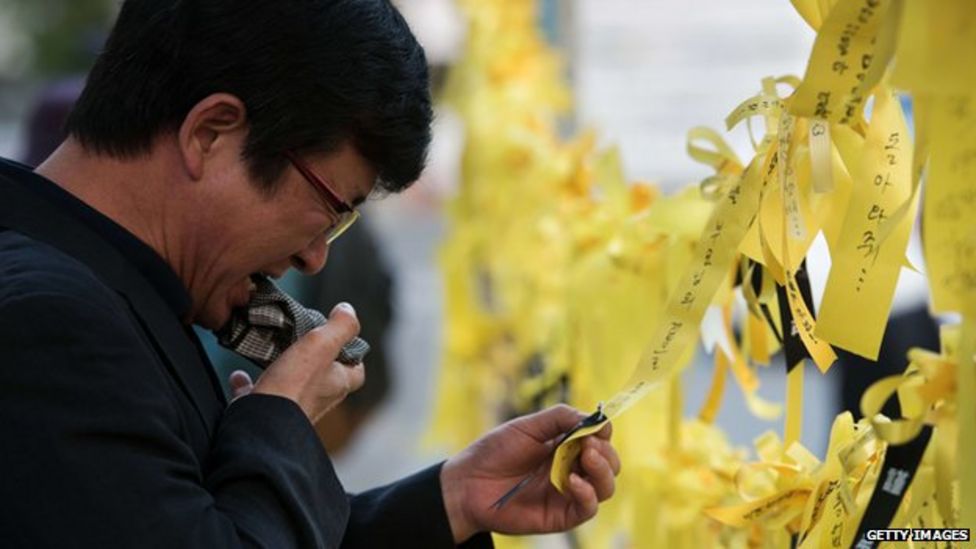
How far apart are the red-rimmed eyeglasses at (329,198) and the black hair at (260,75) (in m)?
0.01

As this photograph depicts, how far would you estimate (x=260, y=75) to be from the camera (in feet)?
4.41

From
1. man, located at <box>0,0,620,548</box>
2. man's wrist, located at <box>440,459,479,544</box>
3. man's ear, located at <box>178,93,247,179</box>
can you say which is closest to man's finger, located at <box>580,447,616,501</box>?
man, located at <box>0,0,620,548</box>

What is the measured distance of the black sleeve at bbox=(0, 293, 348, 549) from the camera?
1170 millimetres

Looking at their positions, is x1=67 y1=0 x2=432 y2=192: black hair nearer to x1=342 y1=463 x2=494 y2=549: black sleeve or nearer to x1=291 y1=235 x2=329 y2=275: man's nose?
x1=291 y1=235 x2=329 y2=275: man's nose

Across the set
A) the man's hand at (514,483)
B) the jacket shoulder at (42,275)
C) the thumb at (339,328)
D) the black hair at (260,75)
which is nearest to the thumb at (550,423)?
the man's hand at (514,483)

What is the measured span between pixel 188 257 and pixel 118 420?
243 millimetres

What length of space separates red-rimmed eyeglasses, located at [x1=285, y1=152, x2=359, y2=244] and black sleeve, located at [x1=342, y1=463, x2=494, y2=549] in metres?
0.32

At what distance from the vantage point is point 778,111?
1493 millimetres

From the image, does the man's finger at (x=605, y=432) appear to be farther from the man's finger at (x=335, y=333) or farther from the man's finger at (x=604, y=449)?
the man's finger at (x=335, y=333)

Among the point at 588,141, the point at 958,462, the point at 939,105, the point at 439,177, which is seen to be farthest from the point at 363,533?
the point at 439,177

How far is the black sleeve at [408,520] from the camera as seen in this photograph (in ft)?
5.33

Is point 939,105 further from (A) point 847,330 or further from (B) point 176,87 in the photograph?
(B) point 176,87

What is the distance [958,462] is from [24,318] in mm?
701

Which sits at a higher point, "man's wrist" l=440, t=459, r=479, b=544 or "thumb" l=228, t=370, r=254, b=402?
"thumb" l=228, t=370, r=254, b=402
